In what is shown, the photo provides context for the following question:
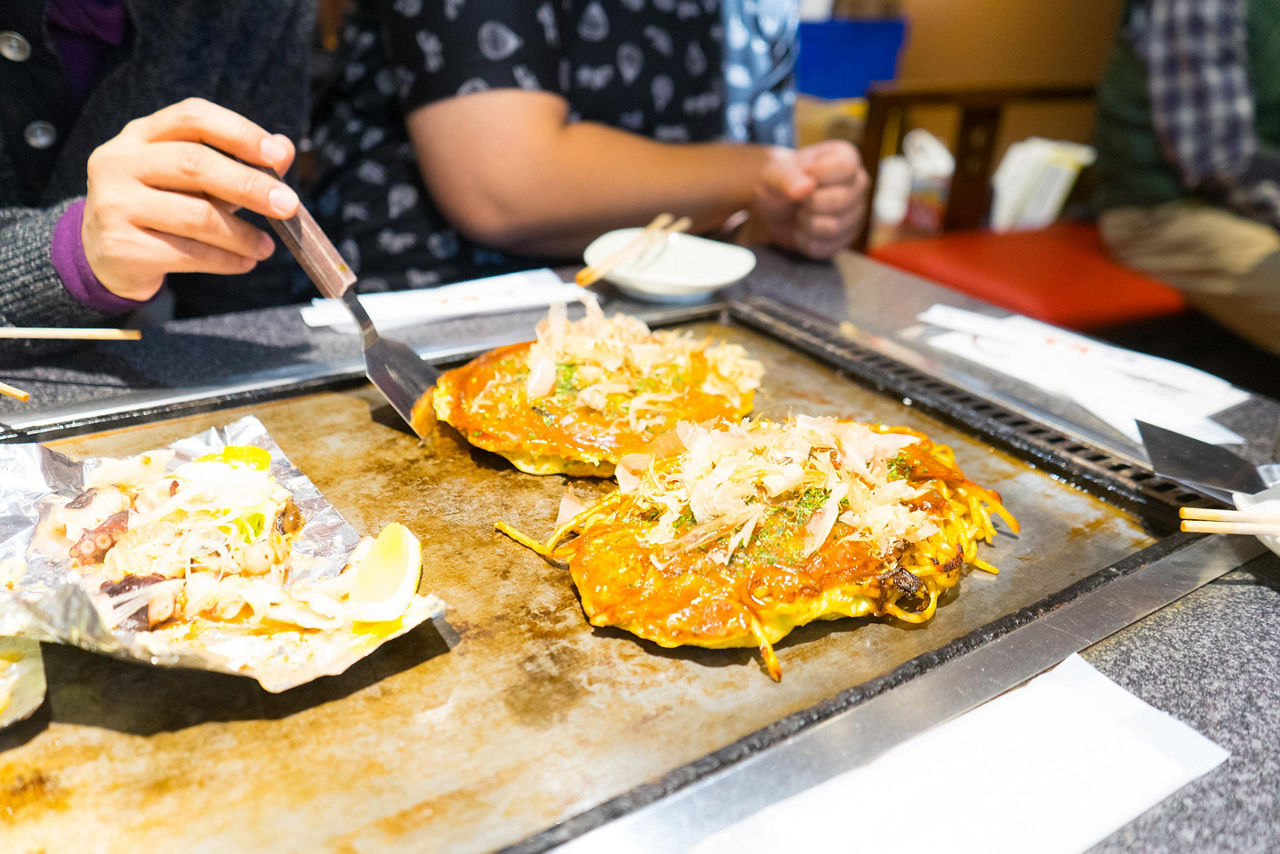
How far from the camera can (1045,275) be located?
3520 millimetres

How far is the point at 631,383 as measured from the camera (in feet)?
5.49

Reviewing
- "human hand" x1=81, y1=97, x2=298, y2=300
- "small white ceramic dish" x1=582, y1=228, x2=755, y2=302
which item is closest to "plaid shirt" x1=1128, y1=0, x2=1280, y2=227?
"small white ceramic dish" x1=582, y1=228, x2=755, y2=302

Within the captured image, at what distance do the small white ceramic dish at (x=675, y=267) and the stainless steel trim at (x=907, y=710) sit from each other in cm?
123

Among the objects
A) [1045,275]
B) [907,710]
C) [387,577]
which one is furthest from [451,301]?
[1045,275]

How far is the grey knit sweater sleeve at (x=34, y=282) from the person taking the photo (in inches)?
62.7

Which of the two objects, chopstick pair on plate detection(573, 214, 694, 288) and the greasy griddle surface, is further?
chopstick pair on plate detection(573, 214, 694, 288)

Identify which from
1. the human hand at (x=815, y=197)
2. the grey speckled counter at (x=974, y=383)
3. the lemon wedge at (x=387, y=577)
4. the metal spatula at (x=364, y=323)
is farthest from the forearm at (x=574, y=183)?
the lemon wedge at (x=387, y=577)

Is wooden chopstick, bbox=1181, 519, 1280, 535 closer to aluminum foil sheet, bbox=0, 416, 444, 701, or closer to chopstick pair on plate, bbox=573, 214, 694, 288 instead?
aluminum foil sheet, bbox=0, 416, 444, 701

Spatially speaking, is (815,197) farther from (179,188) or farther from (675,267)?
(179,188)

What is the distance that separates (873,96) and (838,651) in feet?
11.8

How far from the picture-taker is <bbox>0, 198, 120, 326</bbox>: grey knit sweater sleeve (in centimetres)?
159

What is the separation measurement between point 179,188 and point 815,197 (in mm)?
1726

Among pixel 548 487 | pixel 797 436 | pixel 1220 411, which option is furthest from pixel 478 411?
pixel 1220 411

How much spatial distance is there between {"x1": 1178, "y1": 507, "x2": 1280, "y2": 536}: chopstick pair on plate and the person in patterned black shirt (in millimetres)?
1534
